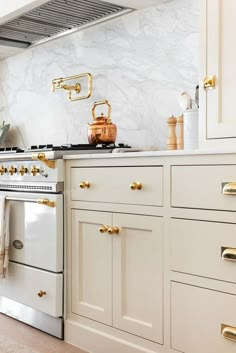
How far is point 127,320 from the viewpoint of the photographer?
2082 mm

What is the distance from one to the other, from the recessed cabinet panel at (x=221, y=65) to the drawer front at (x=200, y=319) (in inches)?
23.8

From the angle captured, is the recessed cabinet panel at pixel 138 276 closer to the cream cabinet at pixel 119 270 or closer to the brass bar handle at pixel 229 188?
the cream cabinet at pixel 119 270

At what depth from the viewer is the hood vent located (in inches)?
112

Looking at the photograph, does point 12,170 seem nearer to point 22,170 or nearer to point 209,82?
point 22,170

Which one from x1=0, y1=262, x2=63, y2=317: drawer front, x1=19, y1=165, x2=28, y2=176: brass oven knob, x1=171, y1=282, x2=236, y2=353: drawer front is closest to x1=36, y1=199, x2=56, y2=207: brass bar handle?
x1=19, y1=165, x2=28, y2=176: brass oven knob

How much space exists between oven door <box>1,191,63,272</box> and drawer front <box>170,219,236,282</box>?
71 centimetres

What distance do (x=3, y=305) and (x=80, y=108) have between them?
52.1 inches

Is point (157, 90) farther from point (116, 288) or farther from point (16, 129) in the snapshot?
point (16, 129)

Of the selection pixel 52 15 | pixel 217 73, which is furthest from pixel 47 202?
pixel 52 15

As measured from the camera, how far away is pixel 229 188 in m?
1.69

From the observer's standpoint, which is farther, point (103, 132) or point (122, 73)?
point (122, 73)

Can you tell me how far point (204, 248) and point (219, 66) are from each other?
2.29 ft

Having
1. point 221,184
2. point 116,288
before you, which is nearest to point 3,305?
point 116,288

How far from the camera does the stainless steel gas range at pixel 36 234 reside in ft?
7.91
